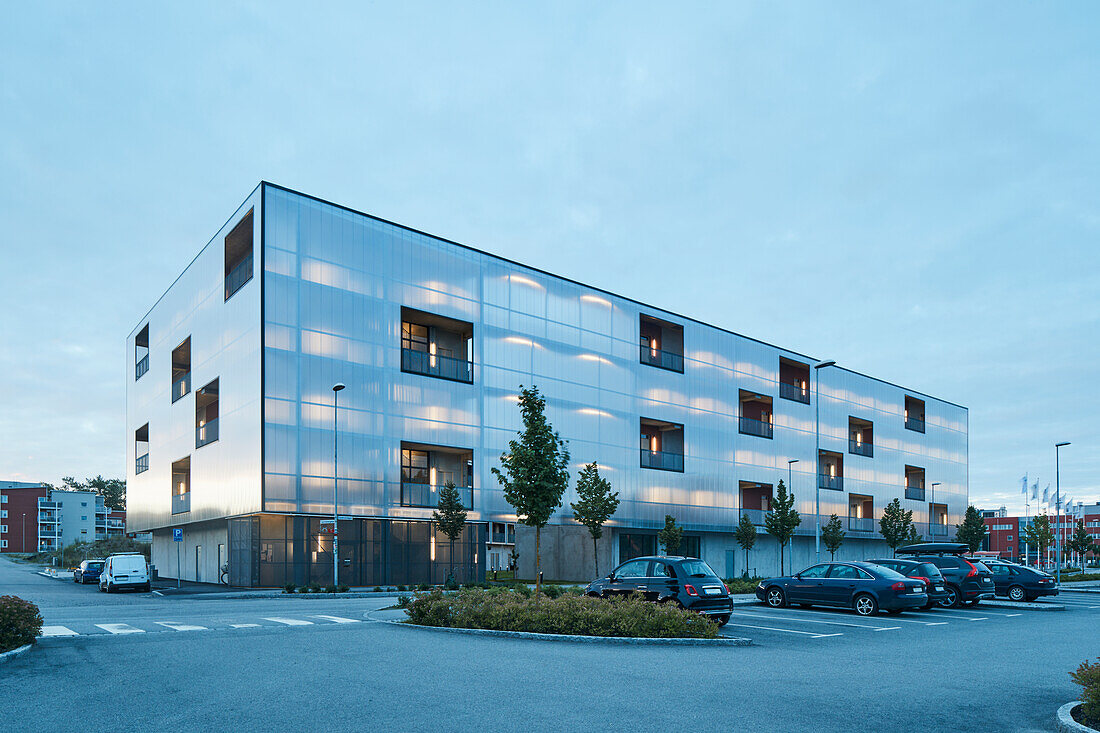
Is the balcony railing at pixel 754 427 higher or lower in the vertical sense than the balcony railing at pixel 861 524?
higher

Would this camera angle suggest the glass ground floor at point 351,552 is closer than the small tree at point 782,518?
Yes

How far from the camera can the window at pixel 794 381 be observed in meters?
61.3

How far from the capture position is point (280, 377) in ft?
121

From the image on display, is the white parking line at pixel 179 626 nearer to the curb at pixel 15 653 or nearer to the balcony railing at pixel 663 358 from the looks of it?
the curb at pixel 15 653

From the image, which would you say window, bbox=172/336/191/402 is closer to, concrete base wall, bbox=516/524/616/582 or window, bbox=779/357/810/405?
concrete base wall, bbox=516/524/616/582

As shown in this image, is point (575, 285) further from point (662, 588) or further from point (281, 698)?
point (281, 698)

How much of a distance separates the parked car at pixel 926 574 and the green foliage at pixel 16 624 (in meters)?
21.7

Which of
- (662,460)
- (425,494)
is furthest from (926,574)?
(662,460)

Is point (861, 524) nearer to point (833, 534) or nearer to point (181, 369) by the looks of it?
point (833, 534)

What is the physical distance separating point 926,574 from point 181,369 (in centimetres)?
4486

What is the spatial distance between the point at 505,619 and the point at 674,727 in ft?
28.9

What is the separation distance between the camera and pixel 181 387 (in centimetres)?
4838

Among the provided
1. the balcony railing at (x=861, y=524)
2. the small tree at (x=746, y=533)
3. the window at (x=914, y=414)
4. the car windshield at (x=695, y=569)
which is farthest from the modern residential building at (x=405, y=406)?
the car windshield at (x=695, y=569)

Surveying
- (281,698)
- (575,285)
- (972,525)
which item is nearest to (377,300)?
(575,285)
